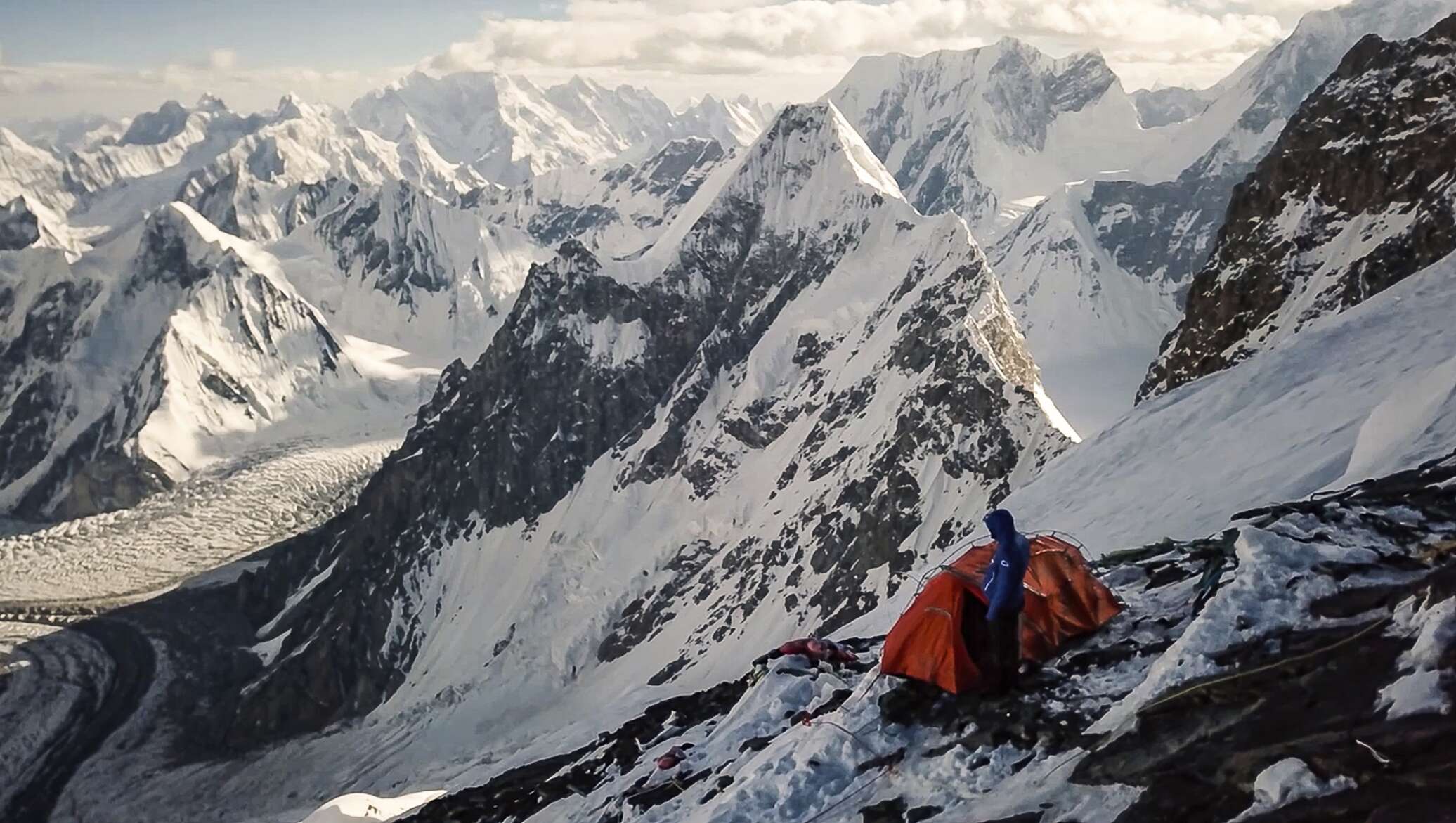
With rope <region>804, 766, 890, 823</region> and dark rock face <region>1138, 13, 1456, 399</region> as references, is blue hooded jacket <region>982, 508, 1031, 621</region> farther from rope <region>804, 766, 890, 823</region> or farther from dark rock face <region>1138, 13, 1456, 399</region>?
dark rock face <region>1138, 13, 1456, 399</region>

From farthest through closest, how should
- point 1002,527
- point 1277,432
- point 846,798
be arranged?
1. point 1277,432
2. point 846,798
3. point 1002,527

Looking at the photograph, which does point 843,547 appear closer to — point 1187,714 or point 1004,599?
point 1004,599

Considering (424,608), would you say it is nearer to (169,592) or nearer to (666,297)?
(666,297)

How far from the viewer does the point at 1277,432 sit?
2172 centimetres

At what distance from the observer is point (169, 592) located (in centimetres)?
17388

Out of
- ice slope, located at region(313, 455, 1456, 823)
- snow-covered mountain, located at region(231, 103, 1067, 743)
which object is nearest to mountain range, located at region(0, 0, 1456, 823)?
ice slope, located at region(313, 455, 1456, 823)

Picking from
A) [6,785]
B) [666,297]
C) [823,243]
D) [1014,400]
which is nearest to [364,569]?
[6,785]

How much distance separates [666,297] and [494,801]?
120 m

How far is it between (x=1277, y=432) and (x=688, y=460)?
99237 mm

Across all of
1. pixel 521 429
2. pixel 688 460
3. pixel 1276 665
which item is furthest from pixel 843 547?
pixel 1276 665

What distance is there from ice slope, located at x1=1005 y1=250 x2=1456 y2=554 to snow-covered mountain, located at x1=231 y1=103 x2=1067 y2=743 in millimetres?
44486

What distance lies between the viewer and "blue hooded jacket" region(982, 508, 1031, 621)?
12539mm

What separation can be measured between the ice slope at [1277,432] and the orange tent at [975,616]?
5.23 metres

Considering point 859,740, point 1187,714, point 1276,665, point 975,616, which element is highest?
point 975,616
